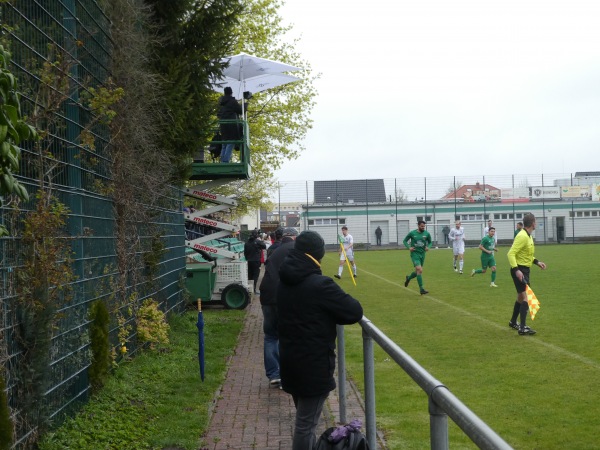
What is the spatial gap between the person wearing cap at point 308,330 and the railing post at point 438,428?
2238 millimetres

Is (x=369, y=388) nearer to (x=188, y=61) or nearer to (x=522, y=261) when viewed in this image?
(x=522, y=261)

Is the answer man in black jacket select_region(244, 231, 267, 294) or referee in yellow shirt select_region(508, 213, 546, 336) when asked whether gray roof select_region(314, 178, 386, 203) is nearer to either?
man in black jacket select_region(244, 231, 267, 294)

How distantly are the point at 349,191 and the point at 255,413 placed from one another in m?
74.2

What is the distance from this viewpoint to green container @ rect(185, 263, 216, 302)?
1848 centimetres

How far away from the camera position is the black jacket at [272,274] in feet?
28.0

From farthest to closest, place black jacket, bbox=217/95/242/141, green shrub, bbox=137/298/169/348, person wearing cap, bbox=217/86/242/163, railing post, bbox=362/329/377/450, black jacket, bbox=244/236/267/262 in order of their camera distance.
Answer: black jacket, bbox=244/236/267/262 → black jacket, bbox=217/95/242/141 → person wearing cap, bbox=217/86/242/163 → green shrub, bbox=137/298/169/348 → railing post, bbox=362/329/377/450

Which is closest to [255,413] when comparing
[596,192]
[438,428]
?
[438,428]

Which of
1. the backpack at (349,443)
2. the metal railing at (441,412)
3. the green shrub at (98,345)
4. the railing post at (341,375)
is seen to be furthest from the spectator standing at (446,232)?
the backpack at (349,443)

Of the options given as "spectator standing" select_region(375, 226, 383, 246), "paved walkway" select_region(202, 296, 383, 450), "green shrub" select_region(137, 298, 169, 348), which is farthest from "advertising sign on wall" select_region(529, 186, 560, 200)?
"paved walkway" select_region(202, 296, 383, 450)

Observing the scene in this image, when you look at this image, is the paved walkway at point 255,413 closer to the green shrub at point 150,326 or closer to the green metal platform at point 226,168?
the green shrub at point 150,326

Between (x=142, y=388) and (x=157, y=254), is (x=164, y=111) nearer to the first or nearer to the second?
(x=157, y=254)

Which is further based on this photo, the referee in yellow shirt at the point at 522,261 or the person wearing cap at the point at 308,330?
the referee in yellow shirt at the point at 522,261

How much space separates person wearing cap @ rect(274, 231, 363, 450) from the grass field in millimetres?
510

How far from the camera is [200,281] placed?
18641 millimetres
